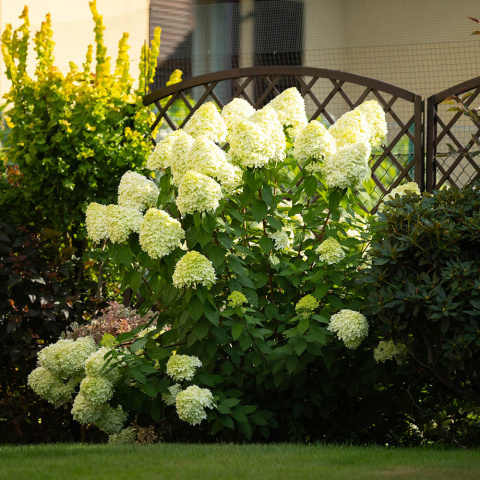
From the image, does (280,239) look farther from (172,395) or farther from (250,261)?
(172,395)

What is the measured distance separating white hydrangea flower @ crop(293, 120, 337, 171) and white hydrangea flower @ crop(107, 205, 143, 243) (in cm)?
99

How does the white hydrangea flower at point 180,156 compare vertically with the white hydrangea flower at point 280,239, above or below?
above

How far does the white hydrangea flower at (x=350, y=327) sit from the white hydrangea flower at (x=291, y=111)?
1324mm

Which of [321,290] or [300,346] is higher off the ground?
[321,290]

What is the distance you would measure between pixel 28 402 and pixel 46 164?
184 cm

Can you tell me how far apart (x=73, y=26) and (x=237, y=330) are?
491 centimetres

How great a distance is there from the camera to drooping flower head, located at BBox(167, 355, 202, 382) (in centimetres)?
423

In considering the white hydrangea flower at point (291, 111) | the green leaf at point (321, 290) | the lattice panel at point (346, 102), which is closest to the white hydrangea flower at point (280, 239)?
the green leaf at point (321, 290)

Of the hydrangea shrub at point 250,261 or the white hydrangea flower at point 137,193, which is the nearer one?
the hydrangea shrub at point 250,261

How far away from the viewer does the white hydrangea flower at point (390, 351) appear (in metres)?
4.20

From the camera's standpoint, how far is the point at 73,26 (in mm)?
7961

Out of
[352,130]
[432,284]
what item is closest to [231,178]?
[352,130]

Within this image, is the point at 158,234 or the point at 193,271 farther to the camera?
the point at 158,234

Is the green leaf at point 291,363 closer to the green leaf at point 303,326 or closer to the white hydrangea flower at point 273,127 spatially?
the green leaf at point 303,326
